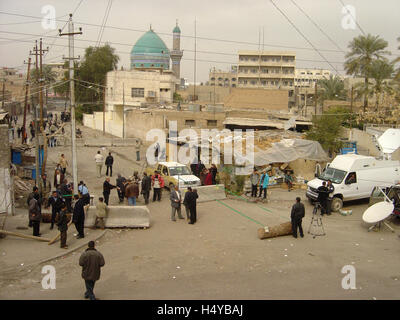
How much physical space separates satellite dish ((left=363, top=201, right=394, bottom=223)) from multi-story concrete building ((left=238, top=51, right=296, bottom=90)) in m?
66.1

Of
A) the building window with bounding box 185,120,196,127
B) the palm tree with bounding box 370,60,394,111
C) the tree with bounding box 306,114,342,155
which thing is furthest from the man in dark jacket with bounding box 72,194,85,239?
the palm tree with bounding box 370,60,394,111

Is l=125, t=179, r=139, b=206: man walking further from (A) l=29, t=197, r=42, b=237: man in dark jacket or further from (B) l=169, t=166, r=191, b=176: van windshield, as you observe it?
(A) l=29, t=197, r=42, b=237: man in dark jacket

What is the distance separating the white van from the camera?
1719 cm

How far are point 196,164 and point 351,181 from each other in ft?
26.4

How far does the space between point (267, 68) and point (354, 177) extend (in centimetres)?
6441

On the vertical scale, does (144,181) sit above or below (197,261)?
above

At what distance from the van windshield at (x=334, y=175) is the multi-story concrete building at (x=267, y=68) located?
62024mm

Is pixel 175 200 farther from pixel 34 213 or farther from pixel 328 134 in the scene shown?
pixel 328 134

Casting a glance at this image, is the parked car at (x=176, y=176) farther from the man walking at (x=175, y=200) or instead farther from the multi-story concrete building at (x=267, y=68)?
the multi-story concrete building at (x=267, y=68)

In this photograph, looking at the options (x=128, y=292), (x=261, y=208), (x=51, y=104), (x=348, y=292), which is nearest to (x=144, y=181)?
(x=261, y=208)

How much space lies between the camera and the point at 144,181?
17.1 metres

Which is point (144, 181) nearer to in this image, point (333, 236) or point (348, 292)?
point (333, 236)

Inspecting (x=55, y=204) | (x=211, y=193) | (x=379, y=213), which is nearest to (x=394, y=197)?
(x=379, y=213)

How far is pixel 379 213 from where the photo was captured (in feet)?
45.2
